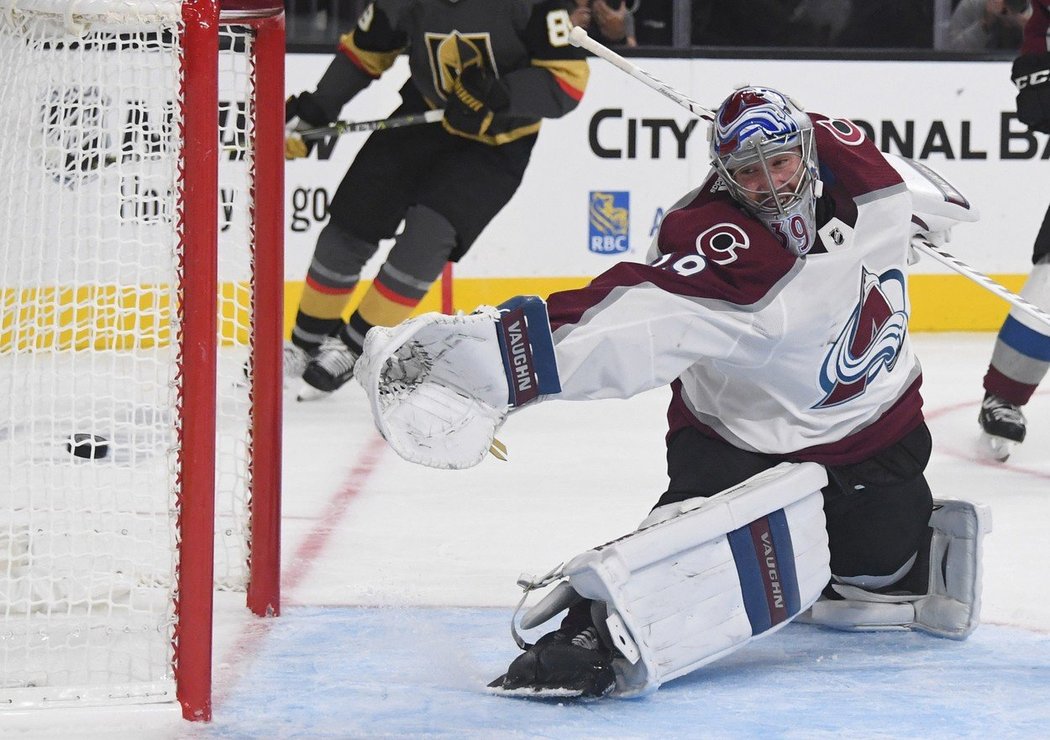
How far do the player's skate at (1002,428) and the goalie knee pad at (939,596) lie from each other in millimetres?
1423

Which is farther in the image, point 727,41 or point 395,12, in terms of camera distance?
point 727,41

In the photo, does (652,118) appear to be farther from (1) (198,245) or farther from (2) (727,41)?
(1) (198,245)

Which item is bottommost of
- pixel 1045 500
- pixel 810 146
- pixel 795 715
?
pixel 1045 500

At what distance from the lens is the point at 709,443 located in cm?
214

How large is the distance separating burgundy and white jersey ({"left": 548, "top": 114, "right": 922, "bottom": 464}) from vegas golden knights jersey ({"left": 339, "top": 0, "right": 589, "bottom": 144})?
1834 millimetres

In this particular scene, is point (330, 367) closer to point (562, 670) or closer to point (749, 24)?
point (749, 24)

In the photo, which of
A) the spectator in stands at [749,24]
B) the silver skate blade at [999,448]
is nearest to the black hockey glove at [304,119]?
the spectator in stands at [749,24]

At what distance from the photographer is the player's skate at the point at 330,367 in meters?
4.21

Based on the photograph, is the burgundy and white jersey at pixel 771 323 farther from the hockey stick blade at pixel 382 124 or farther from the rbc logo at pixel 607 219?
the rbc logo at pixel 607 219

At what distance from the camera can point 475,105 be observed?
12.9 ft

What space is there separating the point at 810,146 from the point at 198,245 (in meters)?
0.75

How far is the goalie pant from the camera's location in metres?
1.83

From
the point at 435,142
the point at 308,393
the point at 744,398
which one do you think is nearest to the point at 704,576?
the point at 744,398

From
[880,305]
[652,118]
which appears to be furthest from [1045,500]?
[652,118]
